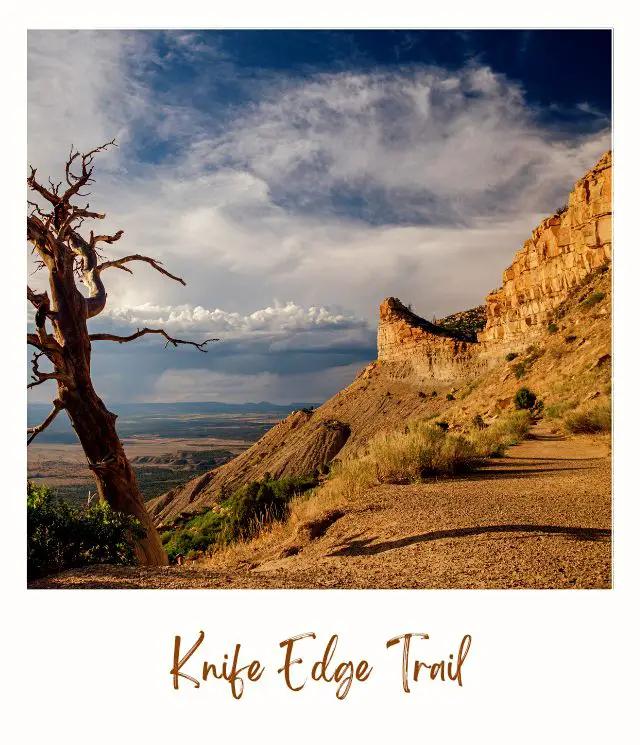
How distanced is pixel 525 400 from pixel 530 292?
18260 millimetres

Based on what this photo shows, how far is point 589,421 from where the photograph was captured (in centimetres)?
1546

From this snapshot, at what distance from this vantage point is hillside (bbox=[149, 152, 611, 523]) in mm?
26844

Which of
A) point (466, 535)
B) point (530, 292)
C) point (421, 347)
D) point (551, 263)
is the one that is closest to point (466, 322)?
point (421, 347)

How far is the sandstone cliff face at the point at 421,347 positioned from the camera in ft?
145

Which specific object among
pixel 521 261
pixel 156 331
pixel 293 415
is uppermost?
pixel 521 261

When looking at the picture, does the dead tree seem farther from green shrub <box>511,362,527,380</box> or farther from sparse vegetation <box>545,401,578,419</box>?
green shrub <box>511,362,527,380</box>

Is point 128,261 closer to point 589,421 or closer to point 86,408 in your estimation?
point 86,408

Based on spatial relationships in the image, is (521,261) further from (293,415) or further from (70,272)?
(70,272)

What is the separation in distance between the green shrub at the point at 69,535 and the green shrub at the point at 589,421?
12.4 meters

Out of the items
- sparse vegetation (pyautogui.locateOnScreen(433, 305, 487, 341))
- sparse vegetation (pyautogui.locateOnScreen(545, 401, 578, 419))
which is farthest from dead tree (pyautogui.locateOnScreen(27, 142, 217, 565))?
sparse vegetation (pyautogui.locateOnScreen(433, 305, 487, 341))

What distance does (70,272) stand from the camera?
7703 mm

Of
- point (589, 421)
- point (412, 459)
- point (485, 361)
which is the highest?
point (485, 361)
